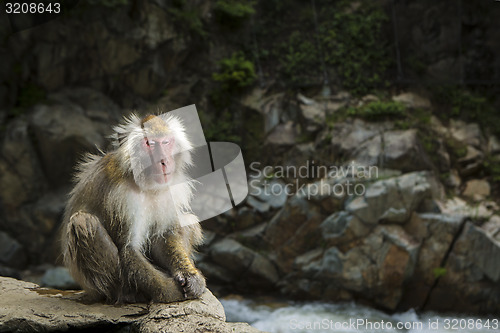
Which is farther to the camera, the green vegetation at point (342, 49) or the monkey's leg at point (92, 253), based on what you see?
the green vegetation at point (342, 49)

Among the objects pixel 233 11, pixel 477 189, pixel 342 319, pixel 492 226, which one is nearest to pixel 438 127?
pixel 477 189

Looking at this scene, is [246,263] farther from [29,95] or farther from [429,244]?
[29,95]

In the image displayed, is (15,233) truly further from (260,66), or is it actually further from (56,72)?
(260,66)

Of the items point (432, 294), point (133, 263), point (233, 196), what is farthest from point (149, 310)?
point (432, 294)

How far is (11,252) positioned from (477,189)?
34.1 ft

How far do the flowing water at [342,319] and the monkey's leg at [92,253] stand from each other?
5725mm

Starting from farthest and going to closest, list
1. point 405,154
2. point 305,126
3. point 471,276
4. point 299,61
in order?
point 299,61 < point 305,126 < point 405,154 < point 471,276

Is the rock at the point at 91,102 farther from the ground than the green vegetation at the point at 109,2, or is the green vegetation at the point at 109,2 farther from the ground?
the green vegetation at the point at 109,2

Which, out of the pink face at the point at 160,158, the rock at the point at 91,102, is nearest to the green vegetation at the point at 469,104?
the rock at the point at 91,102

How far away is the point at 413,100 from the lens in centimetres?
1117

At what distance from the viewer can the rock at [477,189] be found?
32.7 feet

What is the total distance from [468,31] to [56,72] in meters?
10.1

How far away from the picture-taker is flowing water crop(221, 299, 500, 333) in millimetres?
8922

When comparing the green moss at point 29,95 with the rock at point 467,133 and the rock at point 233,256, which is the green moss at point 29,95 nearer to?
the rock at point 233,256
